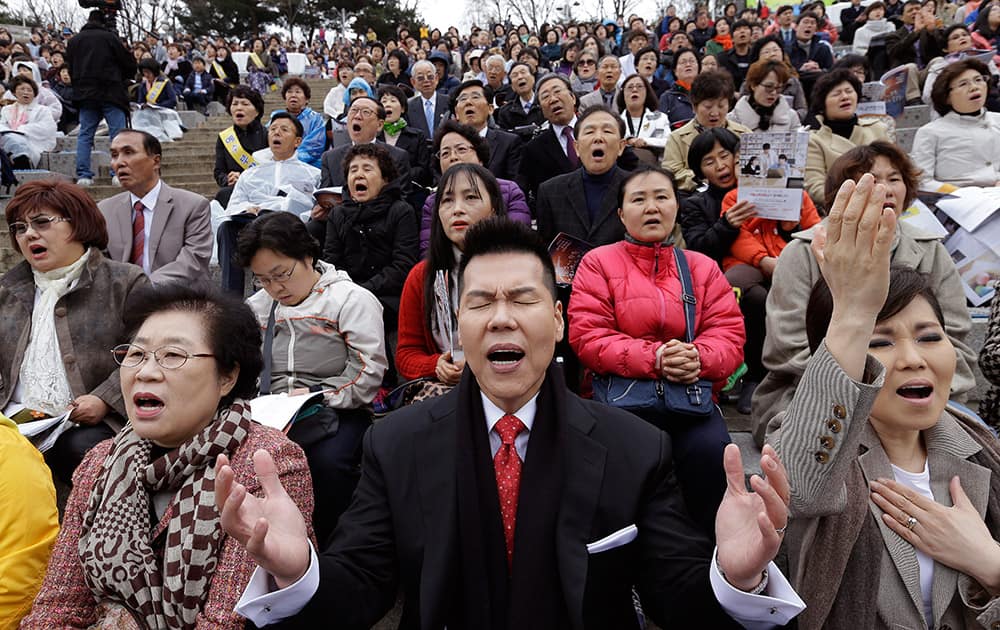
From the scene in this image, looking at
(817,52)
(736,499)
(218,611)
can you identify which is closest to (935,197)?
(736,499)

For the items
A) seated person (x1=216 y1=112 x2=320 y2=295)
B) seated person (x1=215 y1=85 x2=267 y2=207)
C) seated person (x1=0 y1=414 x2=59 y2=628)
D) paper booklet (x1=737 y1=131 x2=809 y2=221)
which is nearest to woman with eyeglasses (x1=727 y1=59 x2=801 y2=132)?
paper booklet (x1=737 y1=131 x2=809 y2=221)

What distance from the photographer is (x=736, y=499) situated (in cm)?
157

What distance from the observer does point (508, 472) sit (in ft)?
6.34

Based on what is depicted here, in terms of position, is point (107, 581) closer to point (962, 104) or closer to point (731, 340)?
point (731, 340)

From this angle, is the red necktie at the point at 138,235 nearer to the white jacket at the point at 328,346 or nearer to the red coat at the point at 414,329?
the white jacket at the point at 328,346

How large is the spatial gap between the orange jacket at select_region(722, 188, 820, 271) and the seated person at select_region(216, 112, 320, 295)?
366 cm

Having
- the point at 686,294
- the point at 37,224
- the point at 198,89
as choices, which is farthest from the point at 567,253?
the point at 198,89

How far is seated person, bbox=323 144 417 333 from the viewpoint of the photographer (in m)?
4.40

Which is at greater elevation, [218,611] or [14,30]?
[14,30]

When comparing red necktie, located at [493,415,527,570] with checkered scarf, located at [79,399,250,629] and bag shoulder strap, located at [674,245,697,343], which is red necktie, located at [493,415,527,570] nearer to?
checkered scarf, located at [79,399,250,629]

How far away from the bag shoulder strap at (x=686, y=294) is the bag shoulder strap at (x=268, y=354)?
2192mm

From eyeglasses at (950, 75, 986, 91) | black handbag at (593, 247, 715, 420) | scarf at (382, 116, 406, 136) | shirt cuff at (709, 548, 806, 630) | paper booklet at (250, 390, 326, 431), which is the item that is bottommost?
black handbag at (593, 247, 715, 420)

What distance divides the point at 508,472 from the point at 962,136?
5.36m

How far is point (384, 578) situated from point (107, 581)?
0.94m
